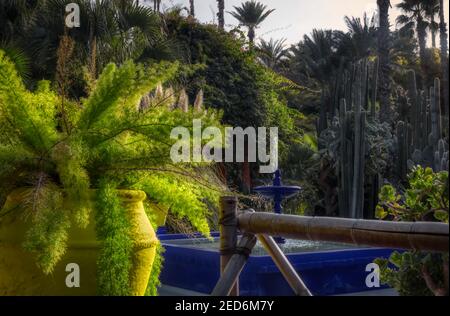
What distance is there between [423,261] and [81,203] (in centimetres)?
102

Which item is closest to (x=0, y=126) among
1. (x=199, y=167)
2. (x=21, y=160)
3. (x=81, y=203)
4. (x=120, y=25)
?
(x=21, y=160)

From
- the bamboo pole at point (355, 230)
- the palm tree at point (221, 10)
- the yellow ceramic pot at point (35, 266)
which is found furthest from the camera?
the palm tree at point (221, 10)

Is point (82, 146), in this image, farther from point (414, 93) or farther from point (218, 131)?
point (414, 93)

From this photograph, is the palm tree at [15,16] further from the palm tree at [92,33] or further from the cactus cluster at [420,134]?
the cactus cluster at [420,134]

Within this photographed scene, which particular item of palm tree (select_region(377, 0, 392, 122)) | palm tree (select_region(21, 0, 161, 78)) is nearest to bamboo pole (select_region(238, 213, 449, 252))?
palm tree (select_region(21, 0, 161, 78))

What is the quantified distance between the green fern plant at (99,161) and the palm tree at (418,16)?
22545 millimetres

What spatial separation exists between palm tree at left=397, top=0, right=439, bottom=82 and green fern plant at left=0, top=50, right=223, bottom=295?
74.0 feet

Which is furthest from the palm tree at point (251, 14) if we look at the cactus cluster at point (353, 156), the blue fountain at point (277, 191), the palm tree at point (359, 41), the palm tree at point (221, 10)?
the blue fountain at point (277, 191)

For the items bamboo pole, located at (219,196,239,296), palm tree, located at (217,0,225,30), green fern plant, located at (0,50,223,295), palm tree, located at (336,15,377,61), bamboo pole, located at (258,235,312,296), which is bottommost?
bamboo pole, located at (258,235,312,296)

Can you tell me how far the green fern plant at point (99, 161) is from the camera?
1926mm

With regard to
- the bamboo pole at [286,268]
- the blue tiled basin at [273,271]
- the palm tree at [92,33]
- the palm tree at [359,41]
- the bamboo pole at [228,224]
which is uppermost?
the palm tree at [359,41]

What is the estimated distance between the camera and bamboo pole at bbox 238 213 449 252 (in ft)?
4.94

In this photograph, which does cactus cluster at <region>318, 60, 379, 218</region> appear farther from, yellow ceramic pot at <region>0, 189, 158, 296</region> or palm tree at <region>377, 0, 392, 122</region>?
yellow ceramic pot at <region>0, 189, 158, 296</region>
